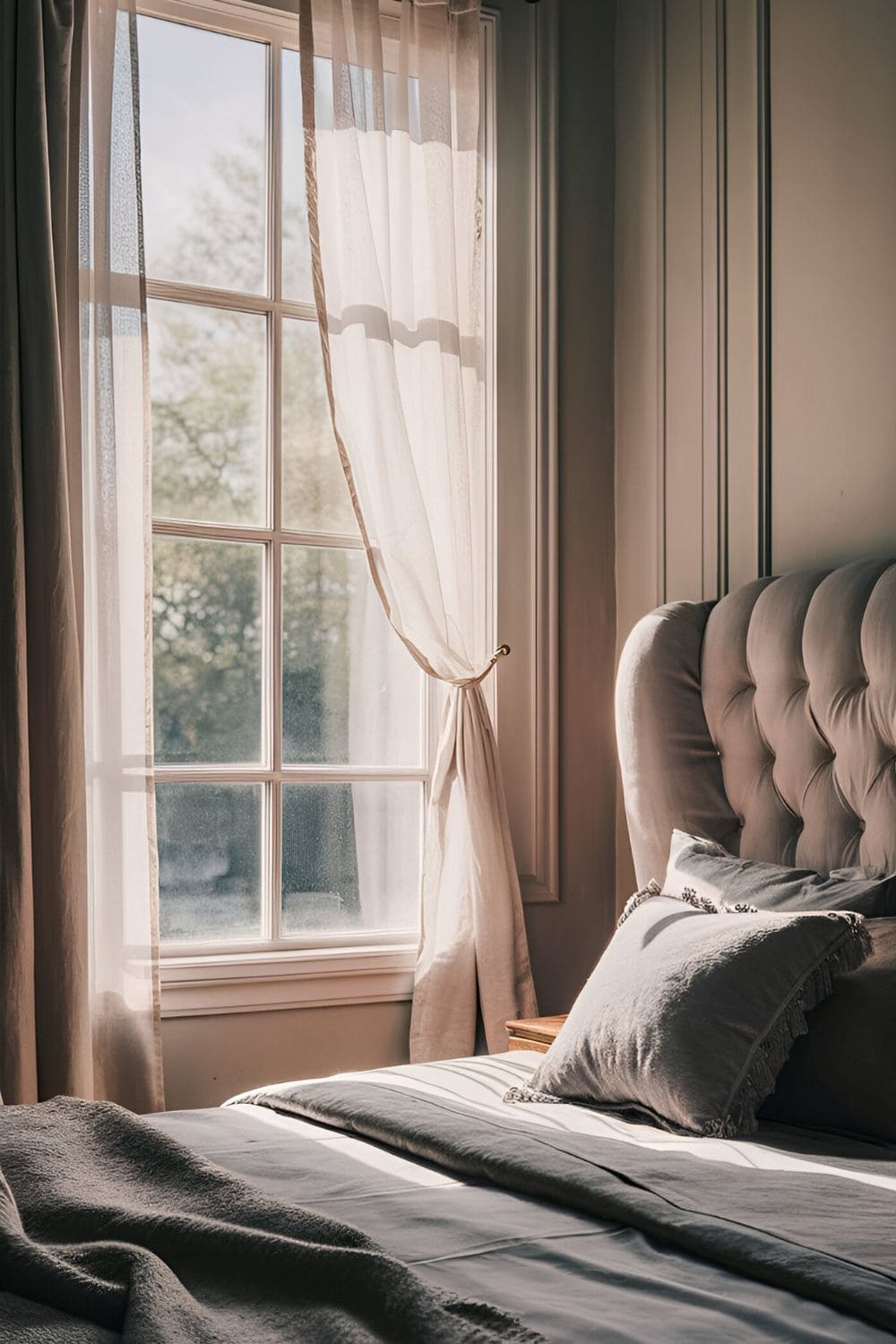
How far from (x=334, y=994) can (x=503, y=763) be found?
662 millimetres

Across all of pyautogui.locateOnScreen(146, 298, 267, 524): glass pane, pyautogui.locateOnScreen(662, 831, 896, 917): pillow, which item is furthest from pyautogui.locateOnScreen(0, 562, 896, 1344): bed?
pyautogui.locateOnScreen(146, 298, 267, 524): glass pane

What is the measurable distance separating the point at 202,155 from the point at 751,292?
4.06 ft

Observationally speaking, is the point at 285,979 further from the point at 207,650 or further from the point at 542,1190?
the point at 542,1190

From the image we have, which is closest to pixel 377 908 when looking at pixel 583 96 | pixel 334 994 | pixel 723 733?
pixel 334 994

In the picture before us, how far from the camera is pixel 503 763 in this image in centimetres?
304

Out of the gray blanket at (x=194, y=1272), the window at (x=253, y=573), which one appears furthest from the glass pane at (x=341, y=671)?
the gray blanket at (x=194, y=1272)

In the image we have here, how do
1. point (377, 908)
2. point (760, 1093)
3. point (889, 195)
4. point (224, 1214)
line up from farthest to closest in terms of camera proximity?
point (377, 908) → point (889, 195) → point (760, 1093) → point (224, 1214)

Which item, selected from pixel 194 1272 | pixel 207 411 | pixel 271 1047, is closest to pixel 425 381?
pixel 207 411

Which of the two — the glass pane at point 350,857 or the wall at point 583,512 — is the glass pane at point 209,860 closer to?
the glass pane at point 350,857

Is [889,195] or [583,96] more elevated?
[583,96]

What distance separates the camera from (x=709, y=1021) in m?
1.70

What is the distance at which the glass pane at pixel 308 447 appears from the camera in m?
2.90

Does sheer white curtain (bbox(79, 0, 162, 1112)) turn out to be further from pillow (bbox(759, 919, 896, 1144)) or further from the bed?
pillow (bbox(759, 919, 896, 1144))

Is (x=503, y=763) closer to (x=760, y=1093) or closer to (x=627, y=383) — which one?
(x=627, y=383)
